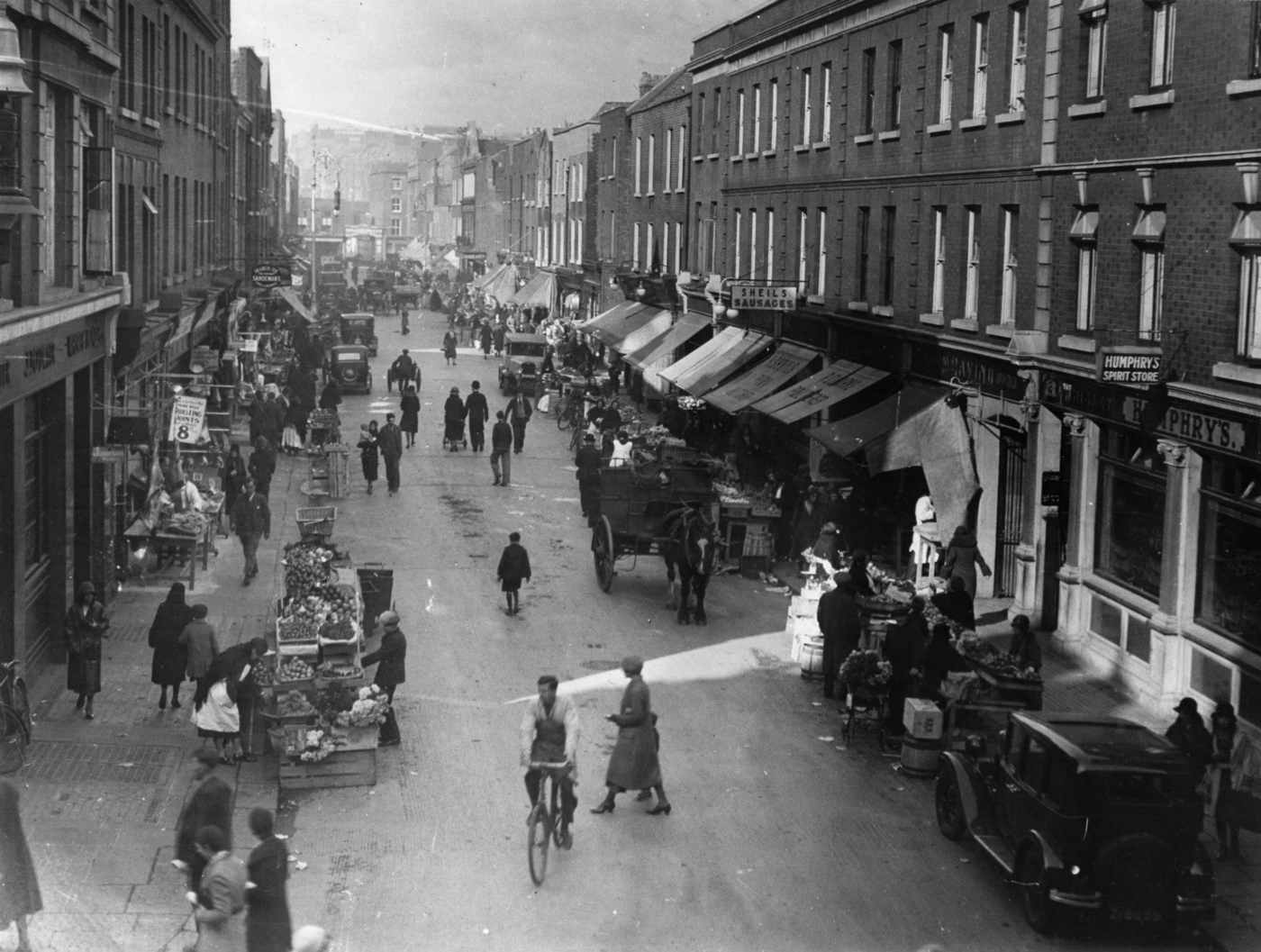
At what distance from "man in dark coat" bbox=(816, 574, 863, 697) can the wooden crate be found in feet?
19.8

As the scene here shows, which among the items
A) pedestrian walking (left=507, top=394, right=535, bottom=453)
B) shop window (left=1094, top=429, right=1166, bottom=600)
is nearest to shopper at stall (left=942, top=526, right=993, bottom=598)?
shop window (left=1094, top=429, right=1166, bottom=600)

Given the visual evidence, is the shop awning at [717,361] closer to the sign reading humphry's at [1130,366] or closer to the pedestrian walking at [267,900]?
the sign reading humphry's at [1130,366]

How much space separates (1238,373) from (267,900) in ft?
40.8

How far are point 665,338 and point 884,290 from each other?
17.0 metres

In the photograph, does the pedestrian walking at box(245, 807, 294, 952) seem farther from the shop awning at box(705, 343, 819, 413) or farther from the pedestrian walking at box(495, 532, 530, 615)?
the shop awning at box(705, 343, 819, 413)

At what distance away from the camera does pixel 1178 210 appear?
63.8 ft

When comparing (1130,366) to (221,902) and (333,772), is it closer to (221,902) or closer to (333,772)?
(333,772)

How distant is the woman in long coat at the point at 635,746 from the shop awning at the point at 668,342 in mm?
31847

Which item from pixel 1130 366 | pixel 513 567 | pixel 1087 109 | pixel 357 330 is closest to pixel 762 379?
pixel 513 567

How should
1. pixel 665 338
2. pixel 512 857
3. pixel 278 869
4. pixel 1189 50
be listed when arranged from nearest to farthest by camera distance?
pixel 278 869
pixel 512 857
pixel 1189 50
pixel 665 338

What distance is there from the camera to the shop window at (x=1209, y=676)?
18359 millimetres

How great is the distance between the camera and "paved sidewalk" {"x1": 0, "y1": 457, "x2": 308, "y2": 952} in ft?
39.0

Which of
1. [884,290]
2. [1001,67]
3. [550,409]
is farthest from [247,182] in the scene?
[1001,67]

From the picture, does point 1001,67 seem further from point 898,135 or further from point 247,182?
point 247,182
